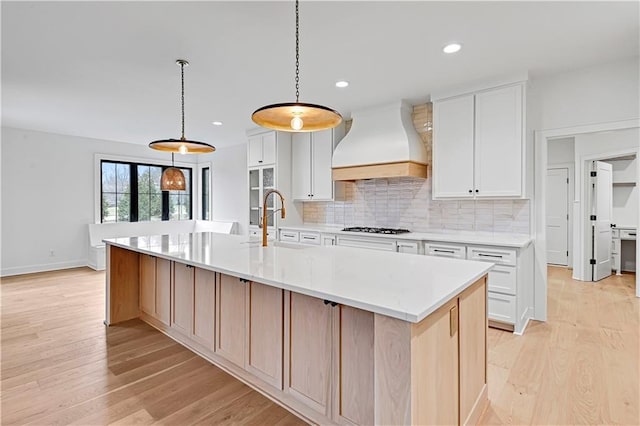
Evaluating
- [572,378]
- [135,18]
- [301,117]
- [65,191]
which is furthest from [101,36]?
[65,191]

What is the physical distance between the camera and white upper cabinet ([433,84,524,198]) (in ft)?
10.7

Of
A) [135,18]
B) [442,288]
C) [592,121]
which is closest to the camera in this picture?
[442,288]

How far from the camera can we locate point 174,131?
5.71 meters

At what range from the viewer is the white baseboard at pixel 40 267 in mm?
5438

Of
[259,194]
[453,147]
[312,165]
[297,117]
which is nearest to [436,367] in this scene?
[297,117]

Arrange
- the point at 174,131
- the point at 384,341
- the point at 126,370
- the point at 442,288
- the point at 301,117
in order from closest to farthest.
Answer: the point at 384,341 < the point at 442,288 < the point at 301,117 < the point at 126,370 < the point at 174,131

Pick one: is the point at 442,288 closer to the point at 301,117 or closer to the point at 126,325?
the point at 301,117

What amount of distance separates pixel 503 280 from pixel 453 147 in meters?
1.49

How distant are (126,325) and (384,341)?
3.05 m

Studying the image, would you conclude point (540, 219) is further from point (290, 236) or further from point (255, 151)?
point (255, 151)

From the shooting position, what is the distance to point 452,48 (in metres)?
2.67

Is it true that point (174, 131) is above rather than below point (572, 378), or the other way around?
above

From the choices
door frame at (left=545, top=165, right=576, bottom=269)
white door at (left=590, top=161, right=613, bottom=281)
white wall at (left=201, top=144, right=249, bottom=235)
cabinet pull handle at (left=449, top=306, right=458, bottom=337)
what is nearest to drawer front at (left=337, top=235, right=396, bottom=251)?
cabinet pull handle at (left=449, top=306, right=458, bottom=337)

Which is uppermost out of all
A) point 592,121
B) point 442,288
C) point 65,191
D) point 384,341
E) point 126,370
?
point 592,121
